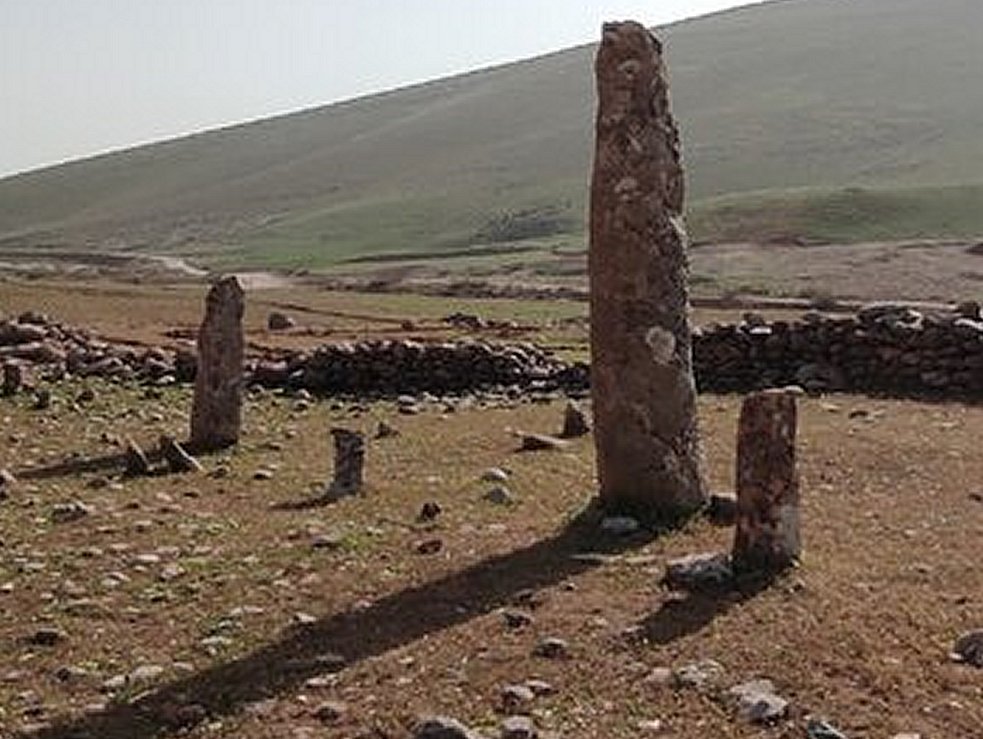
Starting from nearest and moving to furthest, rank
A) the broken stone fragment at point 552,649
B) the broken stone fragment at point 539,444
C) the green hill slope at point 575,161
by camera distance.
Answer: the broken stone fragment at point 552,649 < the broken stone fragment at point 539,444 < the green hill slope at point 575,161

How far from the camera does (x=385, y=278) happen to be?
231 ft

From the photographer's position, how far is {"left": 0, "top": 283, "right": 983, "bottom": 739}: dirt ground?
9375mm

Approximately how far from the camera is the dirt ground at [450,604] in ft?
30.8

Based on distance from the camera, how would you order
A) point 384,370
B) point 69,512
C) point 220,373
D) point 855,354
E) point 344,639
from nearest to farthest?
point 344,639
point 69,512
point 220,373
point 855,354
point 384,370

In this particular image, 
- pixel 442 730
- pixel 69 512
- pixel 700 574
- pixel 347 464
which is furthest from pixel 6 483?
pixel 442 730

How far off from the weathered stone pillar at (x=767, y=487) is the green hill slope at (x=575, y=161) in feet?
217

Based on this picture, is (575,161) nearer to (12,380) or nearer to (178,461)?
(12,380)

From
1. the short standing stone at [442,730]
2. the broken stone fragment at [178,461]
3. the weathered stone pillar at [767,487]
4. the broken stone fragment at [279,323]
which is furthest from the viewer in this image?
the broken stone fragment at [279,323]

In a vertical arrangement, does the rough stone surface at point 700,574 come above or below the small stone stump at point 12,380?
below

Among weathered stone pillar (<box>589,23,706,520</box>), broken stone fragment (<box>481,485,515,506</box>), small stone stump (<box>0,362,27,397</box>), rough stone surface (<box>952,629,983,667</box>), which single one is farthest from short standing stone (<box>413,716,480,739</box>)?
small stone stump (<box>0,362,27,397</box>)

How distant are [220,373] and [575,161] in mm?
116828

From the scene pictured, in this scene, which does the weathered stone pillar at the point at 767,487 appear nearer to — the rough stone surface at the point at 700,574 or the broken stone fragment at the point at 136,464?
the rough stone surface at the point at 700,574

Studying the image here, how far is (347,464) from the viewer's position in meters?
15.4

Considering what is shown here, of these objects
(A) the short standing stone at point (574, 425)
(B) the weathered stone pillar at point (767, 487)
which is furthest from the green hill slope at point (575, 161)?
(B) the weathered stone pillar at point (767, 487)
